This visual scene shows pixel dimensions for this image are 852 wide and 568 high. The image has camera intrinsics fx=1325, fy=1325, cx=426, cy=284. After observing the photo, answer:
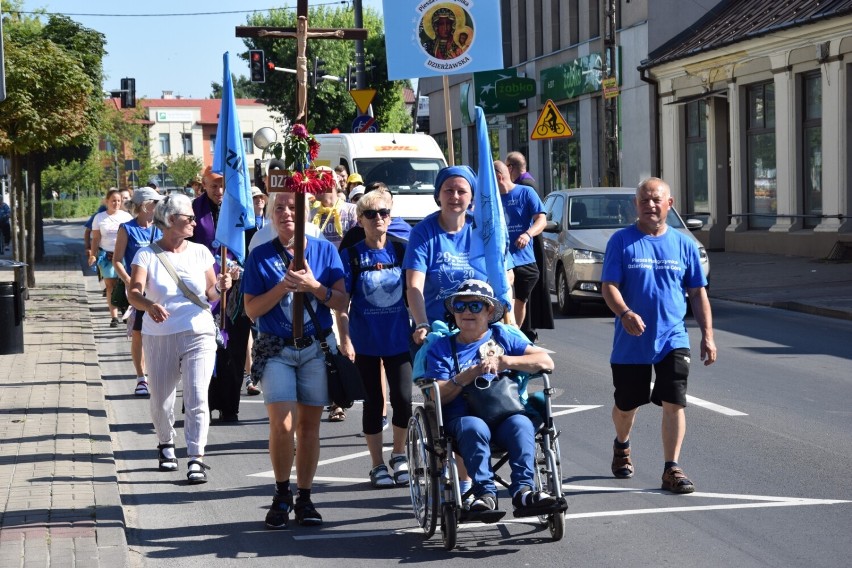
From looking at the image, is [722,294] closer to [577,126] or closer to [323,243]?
[323,243]

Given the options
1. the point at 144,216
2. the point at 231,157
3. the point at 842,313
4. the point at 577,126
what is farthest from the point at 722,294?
the point at 577,126

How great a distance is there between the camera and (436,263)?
23.9 feet

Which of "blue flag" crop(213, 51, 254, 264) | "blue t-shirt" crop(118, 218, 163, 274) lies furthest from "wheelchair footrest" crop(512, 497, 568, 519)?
"blue t-shirt" crop(118, 218, 163, 274)

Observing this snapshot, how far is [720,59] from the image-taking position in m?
29.4

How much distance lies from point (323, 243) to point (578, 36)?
3320cm

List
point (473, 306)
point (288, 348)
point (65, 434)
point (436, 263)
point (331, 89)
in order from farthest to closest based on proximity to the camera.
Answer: point (331, 89), point (65, 434), point (436, 263), point (288, 348), point (473, 306)

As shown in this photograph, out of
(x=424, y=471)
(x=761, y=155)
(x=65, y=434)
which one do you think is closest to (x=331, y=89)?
(x=761, y=155)

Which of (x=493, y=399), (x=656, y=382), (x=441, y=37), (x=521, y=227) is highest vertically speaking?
(x=441, y=37)

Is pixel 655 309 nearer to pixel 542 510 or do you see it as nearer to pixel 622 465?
pixel 622 465

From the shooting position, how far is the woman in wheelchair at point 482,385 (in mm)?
6141

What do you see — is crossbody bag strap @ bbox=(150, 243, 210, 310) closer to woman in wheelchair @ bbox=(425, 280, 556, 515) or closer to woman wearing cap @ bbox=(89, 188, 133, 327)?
woman in wheelchair @ bbox=(425, 280, 556, 515)

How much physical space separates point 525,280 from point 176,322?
4123mm

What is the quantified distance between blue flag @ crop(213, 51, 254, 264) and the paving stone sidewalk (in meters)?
1.61

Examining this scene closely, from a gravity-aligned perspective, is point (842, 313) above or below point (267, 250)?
below
